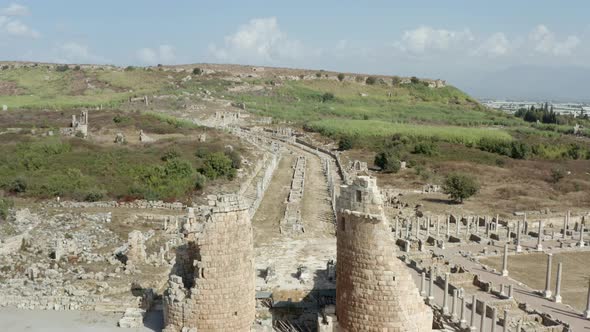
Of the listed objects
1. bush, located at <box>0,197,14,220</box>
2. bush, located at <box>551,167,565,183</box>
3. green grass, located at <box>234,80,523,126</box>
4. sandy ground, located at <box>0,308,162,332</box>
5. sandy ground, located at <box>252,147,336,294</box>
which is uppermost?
green grass, located at <box>234,80,523,126</box>

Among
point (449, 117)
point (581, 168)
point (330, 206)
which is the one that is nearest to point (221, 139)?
point (330, 206)

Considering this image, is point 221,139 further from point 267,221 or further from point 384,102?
point 384,102

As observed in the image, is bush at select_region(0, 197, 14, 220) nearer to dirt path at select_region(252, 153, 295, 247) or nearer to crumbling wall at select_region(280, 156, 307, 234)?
dirt path at select_region(252, 153, 295, 247)

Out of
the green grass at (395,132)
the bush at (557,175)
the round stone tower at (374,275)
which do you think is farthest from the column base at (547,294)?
the green grass at (395,132)

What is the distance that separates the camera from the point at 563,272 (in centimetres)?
2366

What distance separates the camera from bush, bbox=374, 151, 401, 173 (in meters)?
46.6

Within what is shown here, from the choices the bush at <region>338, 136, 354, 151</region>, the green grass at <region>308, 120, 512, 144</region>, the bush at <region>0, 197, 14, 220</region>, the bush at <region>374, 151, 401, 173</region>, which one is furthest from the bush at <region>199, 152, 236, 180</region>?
the green grass at <region>308, 120, 512, 144</region>

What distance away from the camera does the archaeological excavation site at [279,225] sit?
36.3ft

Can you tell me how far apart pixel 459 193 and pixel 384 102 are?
76.1 m

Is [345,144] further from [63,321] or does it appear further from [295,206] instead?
[63,321]

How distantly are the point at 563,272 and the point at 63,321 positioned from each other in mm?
19906

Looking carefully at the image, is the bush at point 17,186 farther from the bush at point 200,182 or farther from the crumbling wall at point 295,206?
the crumbling wall at point 295,206

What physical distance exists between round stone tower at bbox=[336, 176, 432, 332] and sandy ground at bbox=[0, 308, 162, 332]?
4.36 m

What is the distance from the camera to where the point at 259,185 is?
112 feet
